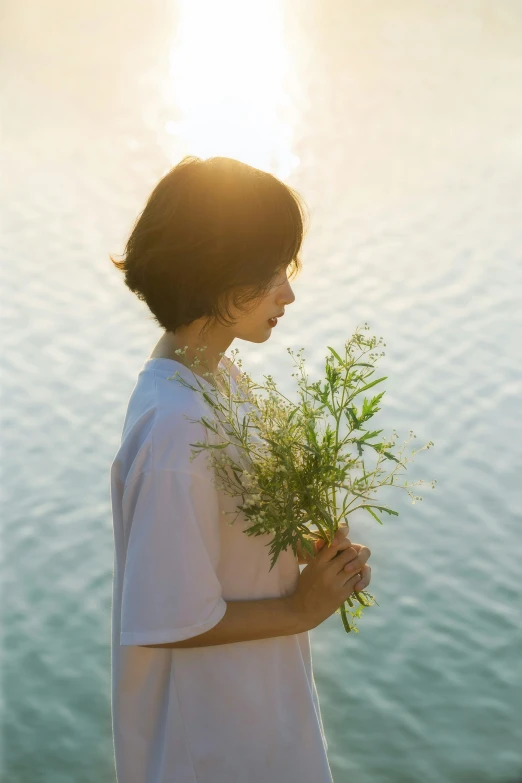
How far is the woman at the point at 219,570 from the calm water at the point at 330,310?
223cm

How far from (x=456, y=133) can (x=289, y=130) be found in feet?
5.66

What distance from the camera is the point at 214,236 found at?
158 cm

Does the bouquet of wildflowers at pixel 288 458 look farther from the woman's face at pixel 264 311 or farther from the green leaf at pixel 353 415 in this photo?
the woman's face at pixel 264 311

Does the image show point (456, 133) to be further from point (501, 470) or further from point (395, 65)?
point (501, 470)

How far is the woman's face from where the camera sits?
5.43 ft

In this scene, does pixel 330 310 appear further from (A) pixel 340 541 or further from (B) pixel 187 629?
(B) pixel 187 629

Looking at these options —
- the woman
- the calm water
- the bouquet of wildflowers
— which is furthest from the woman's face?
the calm water

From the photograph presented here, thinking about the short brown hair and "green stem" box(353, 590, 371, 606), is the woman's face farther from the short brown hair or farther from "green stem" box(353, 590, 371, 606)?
"green stem" box(353, 590, 371, 606)

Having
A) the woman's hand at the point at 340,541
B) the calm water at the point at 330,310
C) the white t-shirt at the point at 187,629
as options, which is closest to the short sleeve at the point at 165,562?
the white t-shirt at the point at 187,629

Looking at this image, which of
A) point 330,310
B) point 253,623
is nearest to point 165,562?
point 253,623

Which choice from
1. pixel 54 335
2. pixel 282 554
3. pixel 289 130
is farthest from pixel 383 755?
pixel 289 130

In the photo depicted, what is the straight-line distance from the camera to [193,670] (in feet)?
5.26

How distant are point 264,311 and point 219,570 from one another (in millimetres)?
Answer: 415

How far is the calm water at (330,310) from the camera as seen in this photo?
4.08 m
